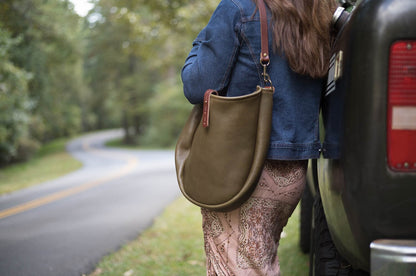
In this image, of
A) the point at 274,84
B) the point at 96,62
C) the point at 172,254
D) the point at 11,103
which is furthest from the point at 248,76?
the point at 96,62

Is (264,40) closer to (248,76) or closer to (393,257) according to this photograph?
(248,76)

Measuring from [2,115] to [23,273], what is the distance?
12.5 meters

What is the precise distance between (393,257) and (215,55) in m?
1.00

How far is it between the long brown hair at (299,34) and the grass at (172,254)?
2361 mm


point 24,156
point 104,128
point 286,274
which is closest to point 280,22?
point 286,274

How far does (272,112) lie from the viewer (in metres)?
1.76

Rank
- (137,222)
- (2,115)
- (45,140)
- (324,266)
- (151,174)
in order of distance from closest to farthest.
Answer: (324,266) → (137,222) → (151,174) → (2,115) → (45,140)

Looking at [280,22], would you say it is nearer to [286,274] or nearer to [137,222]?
[286,274]

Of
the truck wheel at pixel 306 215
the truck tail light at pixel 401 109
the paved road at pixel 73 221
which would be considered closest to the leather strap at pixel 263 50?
the truck tail light at pixel 401 109

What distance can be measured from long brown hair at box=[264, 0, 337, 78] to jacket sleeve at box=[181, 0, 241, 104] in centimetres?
17

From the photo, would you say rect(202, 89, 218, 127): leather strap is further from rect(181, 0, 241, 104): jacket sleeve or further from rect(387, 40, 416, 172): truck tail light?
rect(387, 40, 416, 172): truck tail light

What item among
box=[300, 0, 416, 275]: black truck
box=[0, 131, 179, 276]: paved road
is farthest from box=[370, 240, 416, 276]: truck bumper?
box=[0, 131, 179, 276]: paved road

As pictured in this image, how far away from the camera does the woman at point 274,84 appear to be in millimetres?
1743

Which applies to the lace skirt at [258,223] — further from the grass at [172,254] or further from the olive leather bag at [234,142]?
the grass at [172,254]
